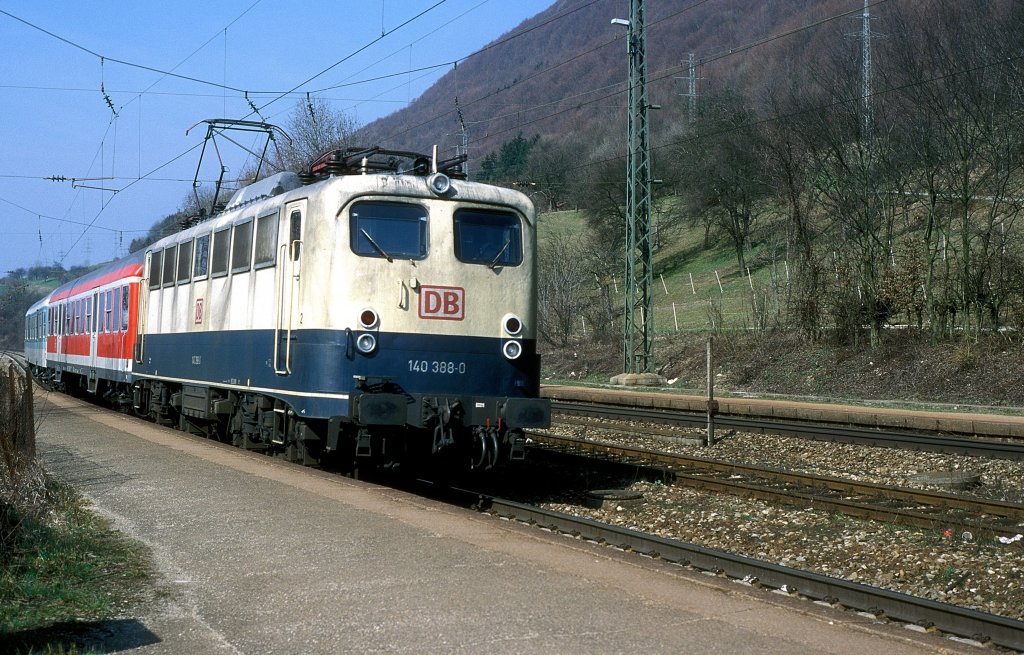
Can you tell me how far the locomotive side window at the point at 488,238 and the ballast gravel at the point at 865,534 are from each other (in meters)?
2.77

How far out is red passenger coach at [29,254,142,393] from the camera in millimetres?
20906

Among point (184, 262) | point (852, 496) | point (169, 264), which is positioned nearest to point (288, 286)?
point (184, 262)

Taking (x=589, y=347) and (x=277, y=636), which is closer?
(x=277, y=636)

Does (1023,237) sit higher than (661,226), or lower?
lower

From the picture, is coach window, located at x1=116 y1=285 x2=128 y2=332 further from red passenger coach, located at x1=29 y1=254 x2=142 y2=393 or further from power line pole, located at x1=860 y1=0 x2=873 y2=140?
power line pole, located at x1=860 y1=0 x2=873 y2=140

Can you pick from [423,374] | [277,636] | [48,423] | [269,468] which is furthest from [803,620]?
[48,423]

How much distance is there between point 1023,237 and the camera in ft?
83.6

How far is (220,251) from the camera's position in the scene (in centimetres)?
1442

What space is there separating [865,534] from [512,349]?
4.01 m

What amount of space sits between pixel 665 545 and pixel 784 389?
65.9ft

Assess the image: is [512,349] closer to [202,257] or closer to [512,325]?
[512,325]

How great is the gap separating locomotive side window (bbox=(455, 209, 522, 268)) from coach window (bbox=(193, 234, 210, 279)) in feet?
16.5

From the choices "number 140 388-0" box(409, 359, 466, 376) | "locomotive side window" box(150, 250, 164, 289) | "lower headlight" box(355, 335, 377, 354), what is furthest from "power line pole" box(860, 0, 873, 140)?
"lower headlight" box(355, 335, 377, 354)

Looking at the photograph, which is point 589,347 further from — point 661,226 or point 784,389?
point 661,226
